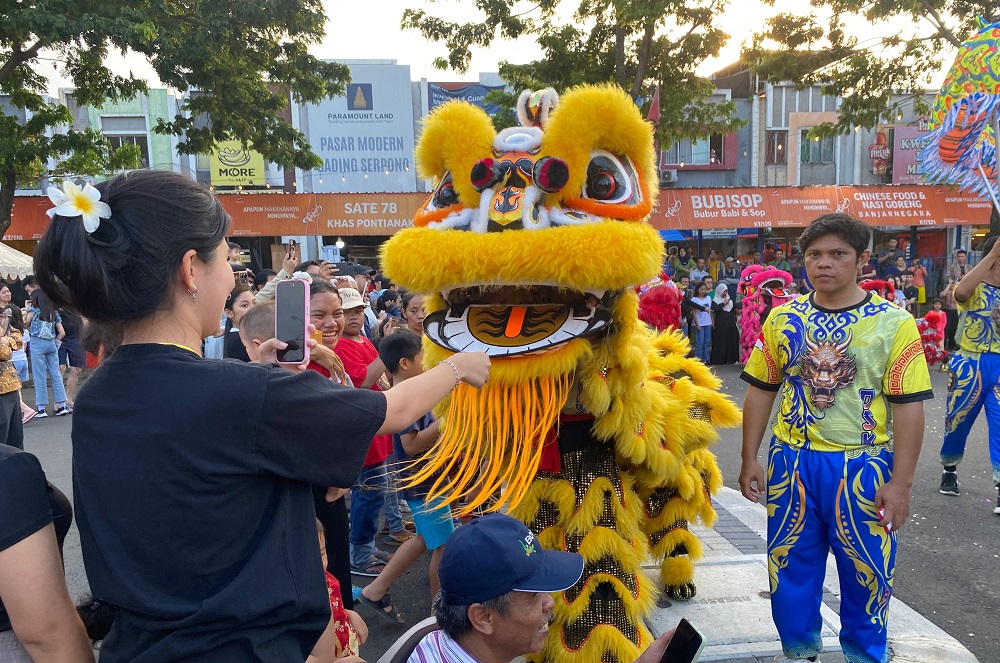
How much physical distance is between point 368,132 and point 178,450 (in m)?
22.6

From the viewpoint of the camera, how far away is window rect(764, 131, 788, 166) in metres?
22.3

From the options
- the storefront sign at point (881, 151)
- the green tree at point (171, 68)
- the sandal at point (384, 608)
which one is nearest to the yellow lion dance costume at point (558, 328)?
the sandal at point (384, 608)

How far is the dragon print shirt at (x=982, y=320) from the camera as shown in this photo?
431cm

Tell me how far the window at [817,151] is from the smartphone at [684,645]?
77.9ft

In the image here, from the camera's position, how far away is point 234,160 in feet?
68.2

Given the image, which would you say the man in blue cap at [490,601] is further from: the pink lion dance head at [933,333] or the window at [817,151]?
the window at [817,151]

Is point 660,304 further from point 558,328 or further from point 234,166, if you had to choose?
point 234,166

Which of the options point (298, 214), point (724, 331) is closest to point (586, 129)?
point (724, 331)

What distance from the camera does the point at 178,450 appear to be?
Answer: 113cm

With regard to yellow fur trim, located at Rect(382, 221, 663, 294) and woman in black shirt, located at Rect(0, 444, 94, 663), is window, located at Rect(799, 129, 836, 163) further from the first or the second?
woman in black shirt, located at Rect(0, 444, 94, 663)

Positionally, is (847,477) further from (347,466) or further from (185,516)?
(185,516)

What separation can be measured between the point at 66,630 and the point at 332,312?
7.90ft

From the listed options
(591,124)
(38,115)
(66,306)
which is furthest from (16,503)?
(38,115)

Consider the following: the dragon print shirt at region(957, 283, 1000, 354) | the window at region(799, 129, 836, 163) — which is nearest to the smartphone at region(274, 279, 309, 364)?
the dragon print shirt at region(957, 283, 1000, 354)
